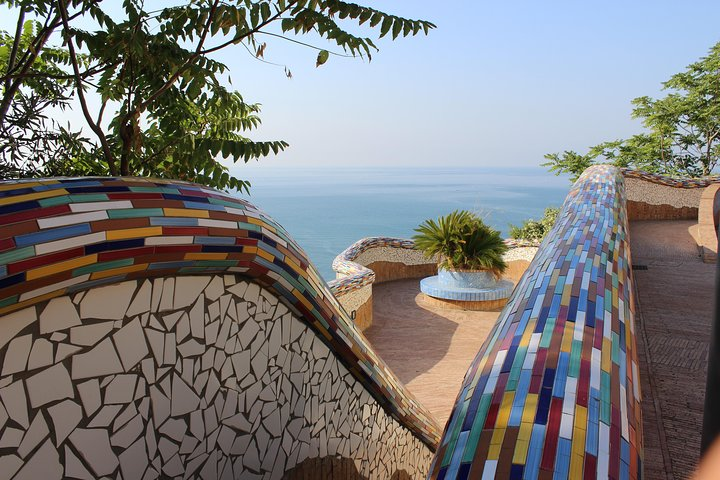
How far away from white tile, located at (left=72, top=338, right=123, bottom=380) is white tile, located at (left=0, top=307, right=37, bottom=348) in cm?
12

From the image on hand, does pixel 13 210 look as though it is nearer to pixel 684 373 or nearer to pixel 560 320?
pixel 560 320

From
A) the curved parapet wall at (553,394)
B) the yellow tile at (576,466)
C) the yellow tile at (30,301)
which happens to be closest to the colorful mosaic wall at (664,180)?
the curved parapet wall at (553,394)

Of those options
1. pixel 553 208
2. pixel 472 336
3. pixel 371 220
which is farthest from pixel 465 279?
pixel 371 220

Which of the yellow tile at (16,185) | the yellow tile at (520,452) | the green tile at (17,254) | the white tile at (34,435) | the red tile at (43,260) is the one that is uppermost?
the yellow tile at (16,185)

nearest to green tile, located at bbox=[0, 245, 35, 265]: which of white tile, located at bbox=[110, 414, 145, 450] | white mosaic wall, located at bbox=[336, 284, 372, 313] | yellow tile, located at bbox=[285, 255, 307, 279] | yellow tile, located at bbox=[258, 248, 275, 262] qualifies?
white tile, located at bbox=[110, 414, 145, 450]

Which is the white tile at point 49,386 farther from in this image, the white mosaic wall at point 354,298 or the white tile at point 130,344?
the white mosaic wall at point 354,298

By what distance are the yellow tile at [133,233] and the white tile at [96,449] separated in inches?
14.7

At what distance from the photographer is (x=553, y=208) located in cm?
1819

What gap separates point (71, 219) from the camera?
98 cm

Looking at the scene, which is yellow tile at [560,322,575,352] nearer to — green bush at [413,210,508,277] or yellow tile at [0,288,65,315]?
yellow tile at [0,288,65,315]

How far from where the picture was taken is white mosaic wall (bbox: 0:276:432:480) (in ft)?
3.18

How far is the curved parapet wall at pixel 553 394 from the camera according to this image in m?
Answer: 0.81

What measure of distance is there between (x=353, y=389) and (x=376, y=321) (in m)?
8.67

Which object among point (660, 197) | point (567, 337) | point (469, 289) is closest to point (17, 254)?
point (567, 337)
